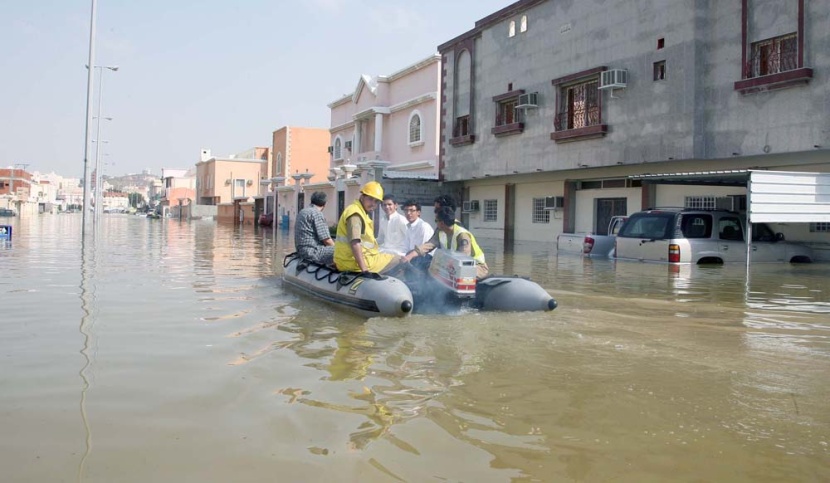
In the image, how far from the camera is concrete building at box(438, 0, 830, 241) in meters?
17.9

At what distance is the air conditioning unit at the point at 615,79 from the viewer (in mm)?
21828

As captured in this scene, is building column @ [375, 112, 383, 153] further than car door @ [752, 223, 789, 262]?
Yes

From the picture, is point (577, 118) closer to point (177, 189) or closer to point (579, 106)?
point (579, 106)

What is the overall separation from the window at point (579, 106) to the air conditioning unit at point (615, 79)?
1.33 meters

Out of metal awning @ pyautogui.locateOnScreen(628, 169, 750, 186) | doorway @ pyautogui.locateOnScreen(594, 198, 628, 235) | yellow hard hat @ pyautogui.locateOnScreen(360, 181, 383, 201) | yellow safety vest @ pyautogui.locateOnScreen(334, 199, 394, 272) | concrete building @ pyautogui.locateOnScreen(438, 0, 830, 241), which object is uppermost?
concrete building @ pyautogui.locateOnScreen(438, 0, 830, 241)

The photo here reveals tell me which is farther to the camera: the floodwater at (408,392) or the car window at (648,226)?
the car window at (648,226)

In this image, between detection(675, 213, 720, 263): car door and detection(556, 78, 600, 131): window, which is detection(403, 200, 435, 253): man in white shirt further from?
detection(556, 78, 600, 131): window

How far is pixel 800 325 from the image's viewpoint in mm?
8406

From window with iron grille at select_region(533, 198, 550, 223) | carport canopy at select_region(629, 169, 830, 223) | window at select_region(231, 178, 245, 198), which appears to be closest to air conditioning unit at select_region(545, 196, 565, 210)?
window with iron grille at select_region(533, 198, 550, 223)

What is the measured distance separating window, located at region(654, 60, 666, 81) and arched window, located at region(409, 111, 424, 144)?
576 inches

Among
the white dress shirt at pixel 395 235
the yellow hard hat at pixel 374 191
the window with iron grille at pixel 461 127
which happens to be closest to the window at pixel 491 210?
the window with iron grille at pixel 461 127

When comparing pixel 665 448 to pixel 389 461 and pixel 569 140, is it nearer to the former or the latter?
pixel 389 461

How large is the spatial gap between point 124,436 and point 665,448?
10.5 ft

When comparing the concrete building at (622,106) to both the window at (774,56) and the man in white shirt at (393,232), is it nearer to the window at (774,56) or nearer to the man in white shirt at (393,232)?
the window at (774,56)
